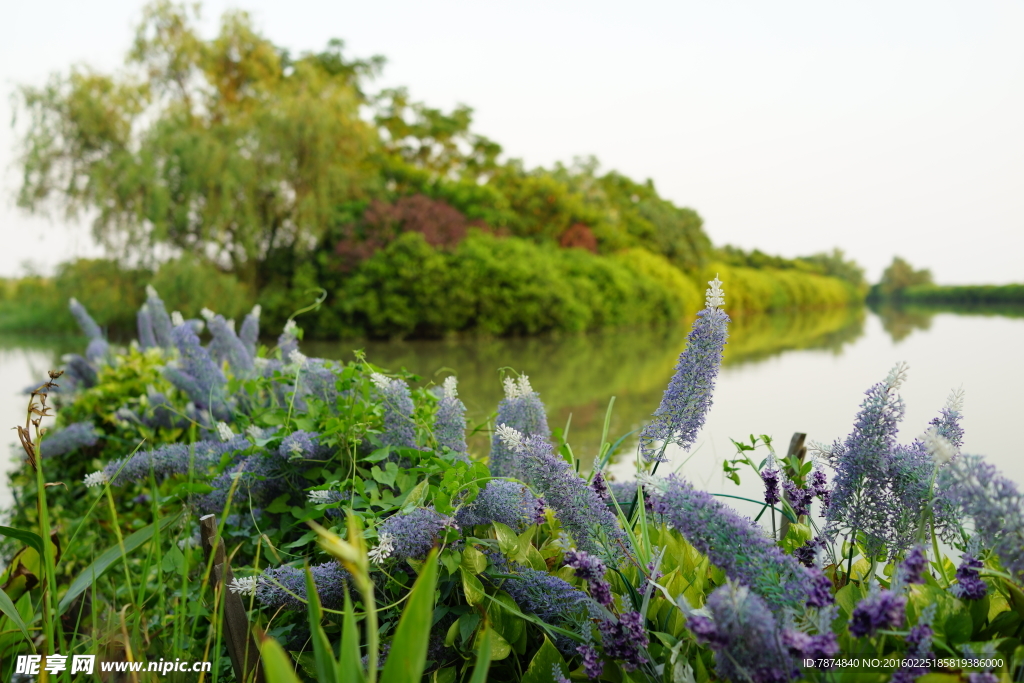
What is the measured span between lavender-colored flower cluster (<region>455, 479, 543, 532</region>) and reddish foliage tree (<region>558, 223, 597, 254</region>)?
16.3 m

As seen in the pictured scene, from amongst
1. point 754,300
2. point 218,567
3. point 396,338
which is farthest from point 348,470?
point 754,300

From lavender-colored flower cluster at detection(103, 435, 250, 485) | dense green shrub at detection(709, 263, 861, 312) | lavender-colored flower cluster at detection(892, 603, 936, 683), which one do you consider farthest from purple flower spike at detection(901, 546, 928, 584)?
dense green shrub at detection(709, 263, 861, 312)

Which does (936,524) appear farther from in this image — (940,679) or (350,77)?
(350,77)

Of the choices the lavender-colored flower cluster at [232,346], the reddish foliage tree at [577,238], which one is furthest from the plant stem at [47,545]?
the reddish foliage tree at [577,238]

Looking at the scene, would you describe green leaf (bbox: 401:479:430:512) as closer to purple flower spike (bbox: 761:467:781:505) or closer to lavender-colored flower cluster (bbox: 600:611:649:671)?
lavender-colored flower cluster (bbox: 600:611:649:671)

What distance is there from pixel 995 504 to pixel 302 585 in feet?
3.50

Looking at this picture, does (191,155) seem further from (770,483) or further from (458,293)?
(770,483)

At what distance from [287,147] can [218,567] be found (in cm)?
1405

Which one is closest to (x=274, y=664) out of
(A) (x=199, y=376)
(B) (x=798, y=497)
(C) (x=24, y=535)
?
(C) (x=24, y=535)

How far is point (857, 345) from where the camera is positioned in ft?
32.4

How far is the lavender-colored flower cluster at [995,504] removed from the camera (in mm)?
761

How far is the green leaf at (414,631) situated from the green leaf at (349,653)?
34 millimetres

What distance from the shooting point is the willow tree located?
12.4 meters

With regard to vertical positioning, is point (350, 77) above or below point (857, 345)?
above
